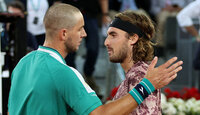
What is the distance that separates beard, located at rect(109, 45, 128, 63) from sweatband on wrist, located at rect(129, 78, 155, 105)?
2.06ft

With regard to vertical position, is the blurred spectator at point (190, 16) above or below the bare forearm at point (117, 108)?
above

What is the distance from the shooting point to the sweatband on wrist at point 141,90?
2.95 metres

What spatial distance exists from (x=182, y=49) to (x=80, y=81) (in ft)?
21.3

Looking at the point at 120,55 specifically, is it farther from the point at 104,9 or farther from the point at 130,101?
the point at 104,9

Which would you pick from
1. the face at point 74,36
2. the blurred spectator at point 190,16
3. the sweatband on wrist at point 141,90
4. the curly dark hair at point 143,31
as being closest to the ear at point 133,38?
the curly dark hair at point 143,31

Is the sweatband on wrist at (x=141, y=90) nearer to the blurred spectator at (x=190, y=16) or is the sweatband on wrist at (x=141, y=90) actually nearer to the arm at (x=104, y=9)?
the blurred spectator at (x=190, y=16)

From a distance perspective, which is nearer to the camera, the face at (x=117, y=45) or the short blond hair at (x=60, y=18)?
the short blond hair at (x=60, y=18)

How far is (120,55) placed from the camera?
3609 millimetres

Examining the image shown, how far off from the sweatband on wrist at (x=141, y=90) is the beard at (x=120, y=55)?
0.63 meters

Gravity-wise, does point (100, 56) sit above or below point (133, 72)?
below

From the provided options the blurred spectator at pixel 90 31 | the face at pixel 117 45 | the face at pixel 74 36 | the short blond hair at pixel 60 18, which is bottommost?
the blurred spectator at pixel 90 31

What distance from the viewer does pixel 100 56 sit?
9773mm

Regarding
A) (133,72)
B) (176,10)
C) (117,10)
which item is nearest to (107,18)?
(117,10)

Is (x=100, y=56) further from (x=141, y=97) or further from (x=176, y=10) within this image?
(x=141, y=97)
